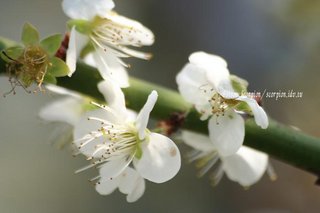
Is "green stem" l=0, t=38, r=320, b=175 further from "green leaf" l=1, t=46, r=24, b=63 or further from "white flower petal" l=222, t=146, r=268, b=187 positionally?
"white flower petal" l=222, t=146, r=268, b=187

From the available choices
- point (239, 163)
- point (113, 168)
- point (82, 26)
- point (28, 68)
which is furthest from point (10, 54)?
point (239, 163)

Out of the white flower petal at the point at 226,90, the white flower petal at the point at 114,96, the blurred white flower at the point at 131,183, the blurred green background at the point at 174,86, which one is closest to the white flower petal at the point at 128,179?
the blurred white flower at the point at 131,183

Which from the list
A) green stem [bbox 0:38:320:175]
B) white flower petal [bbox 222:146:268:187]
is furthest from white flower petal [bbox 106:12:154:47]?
white flower petal [bbox 222:146:268:187]

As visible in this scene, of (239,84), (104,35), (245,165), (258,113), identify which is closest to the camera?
(258,113)

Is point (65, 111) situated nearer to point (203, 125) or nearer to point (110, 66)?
point (110, 66)

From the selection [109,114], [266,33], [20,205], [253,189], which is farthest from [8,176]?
[109,114]

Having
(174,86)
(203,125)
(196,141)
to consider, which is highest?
(203,125)

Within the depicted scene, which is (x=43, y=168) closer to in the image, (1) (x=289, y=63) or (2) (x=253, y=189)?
(2) (x=253, y=189)
